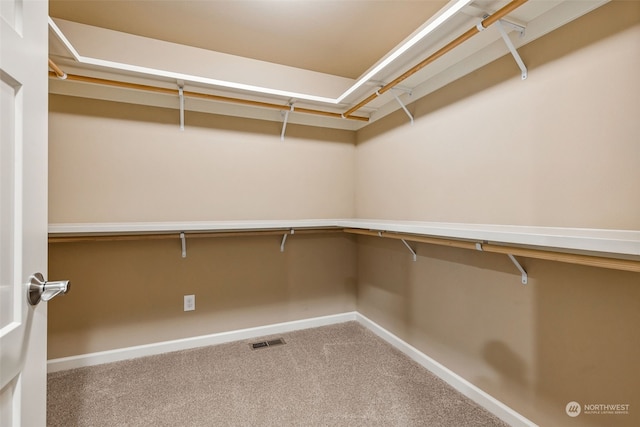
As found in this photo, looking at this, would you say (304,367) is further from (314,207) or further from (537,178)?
(537,178)

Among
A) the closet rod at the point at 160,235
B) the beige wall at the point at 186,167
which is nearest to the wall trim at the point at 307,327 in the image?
the closet rod at the point at 160,235

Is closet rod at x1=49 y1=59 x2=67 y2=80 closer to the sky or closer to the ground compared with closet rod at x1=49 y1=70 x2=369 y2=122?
closer to the ground

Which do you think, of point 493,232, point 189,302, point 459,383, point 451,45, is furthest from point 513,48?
point 189,302

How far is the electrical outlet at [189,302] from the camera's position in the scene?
2.22 m

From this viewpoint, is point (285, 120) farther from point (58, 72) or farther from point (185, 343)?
point (185, 343)

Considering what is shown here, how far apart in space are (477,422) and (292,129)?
2.26m

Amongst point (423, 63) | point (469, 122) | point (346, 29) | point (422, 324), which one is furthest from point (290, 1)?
point (422, 324)

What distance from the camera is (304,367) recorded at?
196cm

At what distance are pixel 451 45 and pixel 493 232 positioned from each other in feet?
3.09

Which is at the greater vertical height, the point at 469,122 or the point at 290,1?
the point at 290,1

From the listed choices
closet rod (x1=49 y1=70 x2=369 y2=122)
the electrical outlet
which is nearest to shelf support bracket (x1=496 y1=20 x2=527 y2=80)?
closet rod (x1=49 y1=70 x2=369 y2=122)

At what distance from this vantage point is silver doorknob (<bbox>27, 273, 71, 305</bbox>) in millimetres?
631

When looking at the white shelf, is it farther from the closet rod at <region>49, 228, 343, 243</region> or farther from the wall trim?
the wall trim

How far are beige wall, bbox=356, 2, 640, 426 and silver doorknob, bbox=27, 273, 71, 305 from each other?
1689 mm
